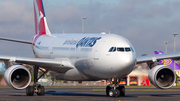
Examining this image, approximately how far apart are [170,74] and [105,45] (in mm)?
5867

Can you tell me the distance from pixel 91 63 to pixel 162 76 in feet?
18.7

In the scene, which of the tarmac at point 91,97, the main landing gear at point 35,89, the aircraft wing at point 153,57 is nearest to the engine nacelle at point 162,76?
the tarmac at point 91,97

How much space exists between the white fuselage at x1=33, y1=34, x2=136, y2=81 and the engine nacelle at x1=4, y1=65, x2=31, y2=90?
3.43 meters

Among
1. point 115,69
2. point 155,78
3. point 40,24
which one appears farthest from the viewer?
point 40,24

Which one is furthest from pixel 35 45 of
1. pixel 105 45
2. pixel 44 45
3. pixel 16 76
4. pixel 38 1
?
pixel 105 45

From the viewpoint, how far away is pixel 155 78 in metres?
28.0

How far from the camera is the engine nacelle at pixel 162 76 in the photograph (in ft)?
92.1

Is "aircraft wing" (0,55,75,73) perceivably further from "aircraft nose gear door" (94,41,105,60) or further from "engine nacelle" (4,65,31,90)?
"aircraft nose gear door" (94,41,105,60)

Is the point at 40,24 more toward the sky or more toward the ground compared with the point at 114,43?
more toward the sky

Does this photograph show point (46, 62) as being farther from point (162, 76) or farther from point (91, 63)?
point (162, 76)

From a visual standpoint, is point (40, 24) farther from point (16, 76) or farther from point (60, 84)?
point (60, 84)

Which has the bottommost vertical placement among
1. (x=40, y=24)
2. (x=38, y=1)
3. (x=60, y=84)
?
(x=60, y=84)

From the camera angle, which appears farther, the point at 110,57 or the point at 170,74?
the point at 170,74

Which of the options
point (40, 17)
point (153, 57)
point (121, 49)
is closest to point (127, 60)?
point (121, 49)
